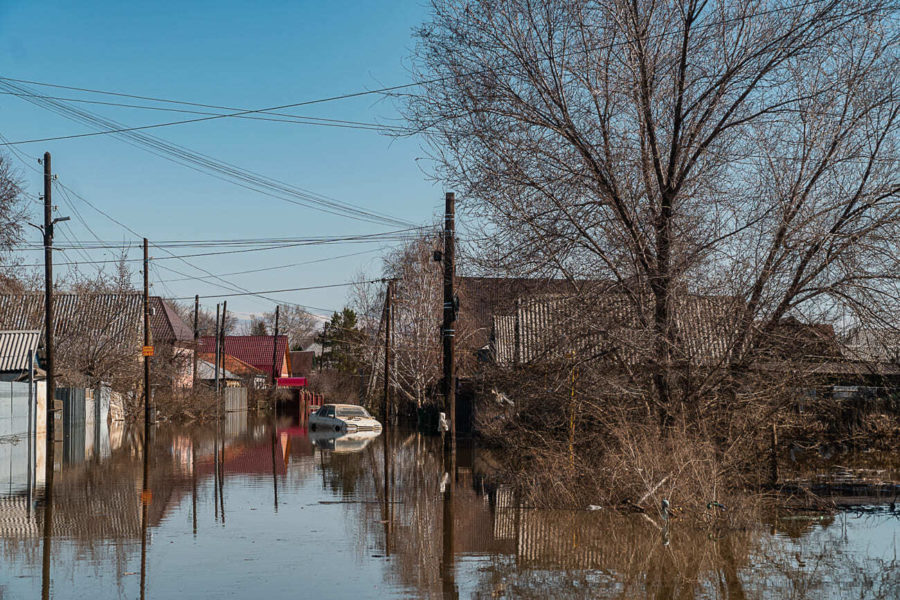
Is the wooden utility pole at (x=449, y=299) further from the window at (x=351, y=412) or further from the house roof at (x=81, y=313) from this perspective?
the house roof at (x=81, y=313)

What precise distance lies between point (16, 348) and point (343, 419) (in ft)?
42.9

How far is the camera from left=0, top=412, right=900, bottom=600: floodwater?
29.7ft

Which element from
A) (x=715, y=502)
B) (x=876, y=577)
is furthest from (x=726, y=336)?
(x=876, y=577)

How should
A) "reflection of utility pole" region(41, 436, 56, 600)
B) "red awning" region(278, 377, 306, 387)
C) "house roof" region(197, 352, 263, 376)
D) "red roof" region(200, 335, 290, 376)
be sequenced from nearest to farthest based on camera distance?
"reflection of utility pole" region(41, 436, 56, 600)
"house roof" region(197, 352, 263, 376)
"red awning" region(278, 377, 306, 387)
"red roof" region(200, 335, 290, 376)

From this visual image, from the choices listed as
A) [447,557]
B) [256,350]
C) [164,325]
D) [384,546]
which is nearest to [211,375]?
[164,325]

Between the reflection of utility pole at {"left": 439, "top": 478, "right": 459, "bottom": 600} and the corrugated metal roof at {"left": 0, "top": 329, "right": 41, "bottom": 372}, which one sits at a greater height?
the corrugated metal roof at {"left": 0, "top": 329, "right": 41, "bottom": 372}

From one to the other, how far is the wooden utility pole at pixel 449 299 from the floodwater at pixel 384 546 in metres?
3.24

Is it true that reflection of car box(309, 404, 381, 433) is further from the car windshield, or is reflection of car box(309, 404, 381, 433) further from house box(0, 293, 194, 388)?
house box(0, 293, 194, 388)

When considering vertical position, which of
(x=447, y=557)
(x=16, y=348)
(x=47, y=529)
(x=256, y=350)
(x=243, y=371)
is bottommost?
(x=447, y=557)

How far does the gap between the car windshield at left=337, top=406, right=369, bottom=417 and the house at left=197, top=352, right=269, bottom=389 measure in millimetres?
26800

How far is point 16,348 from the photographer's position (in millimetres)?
34781

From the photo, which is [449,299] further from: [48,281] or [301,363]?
[301,363]

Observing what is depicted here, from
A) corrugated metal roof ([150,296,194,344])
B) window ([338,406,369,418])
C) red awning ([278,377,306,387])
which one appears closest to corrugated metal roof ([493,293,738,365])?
window ([338,406,369,418])

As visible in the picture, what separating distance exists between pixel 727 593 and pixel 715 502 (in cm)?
351
